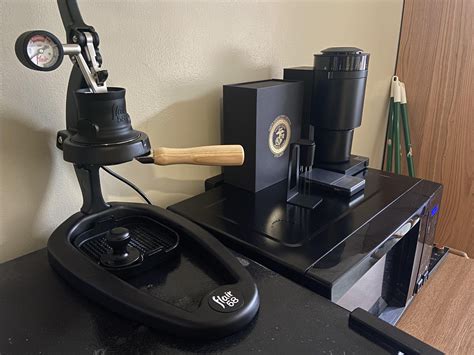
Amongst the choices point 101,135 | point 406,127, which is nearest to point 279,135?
point 101,135

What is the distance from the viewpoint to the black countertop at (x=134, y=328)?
373 mm

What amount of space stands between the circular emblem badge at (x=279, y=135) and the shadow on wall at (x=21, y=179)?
42 centimetres

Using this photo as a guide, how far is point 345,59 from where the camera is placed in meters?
0.78

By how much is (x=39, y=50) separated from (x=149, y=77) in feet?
0.91

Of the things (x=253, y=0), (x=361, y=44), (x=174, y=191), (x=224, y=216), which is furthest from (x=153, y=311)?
(x=361, y=44)

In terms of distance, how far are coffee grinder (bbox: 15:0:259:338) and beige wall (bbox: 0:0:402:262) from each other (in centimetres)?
6

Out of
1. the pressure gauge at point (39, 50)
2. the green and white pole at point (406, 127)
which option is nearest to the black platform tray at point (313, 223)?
the pressure gauge at point (39, 50)

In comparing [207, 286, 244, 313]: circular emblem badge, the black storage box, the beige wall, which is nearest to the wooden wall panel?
the beige wall

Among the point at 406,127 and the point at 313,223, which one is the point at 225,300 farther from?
the point at 406,127

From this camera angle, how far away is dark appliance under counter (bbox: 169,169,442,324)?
0.53m

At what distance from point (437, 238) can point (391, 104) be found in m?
0.57

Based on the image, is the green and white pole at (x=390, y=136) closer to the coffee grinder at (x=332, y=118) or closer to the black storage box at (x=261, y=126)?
the coffee grinder at (x=332, y=118)

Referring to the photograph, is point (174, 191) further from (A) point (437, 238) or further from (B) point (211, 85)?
(A) point (437, 238)

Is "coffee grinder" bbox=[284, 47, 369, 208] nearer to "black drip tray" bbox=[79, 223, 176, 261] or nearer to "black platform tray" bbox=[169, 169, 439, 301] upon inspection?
"black platform tray" bbox=[169, 169, 439, 301]
